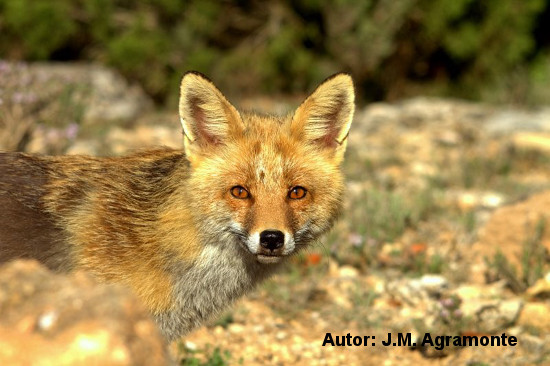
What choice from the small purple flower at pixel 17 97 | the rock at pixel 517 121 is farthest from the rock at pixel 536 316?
the rock at pixel 517 121

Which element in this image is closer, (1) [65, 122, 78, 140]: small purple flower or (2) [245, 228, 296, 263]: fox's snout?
(2) [245, 228, 296, 263]: fox's snout

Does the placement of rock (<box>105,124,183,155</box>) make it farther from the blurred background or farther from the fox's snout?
the fox's snout

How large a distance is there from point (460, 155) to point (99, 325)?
24.7 ft

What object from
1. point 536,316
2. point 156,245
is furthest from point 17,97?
point 536,316

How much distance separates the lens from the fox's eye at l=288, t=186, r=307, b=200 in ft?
12.5

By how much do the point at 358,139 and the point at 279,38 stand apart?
2.17 m

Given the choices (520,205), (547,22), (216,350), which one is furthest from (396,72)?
(216,350)

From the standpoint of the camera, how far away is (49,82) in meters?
7.25

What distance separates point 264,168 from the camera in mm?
3770

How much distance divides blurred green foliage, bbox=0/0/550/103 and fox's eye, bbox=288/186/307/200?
7.36 m

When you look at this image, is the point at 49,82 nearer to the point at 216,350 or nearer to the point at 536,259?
the point at 216,350

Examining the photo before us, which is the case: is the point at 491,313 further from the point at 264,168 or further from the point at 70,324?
the point at 70,324

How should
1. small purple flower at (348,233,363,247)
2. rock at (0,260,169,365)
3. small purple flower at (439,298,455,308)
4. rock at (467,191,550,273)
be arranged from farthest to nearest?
1. small purple flower at (348,233,363,247)
2. rock at (467,191,550,273)
3. small purple flower at (439,298,455,308)
4. rock at (0,260,169,365)

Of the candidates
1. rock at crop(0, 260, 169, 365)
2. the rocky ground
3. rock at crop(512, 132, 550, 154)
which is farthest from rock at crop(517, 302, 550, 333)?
rock at crop(512, 132, 550, 154)
